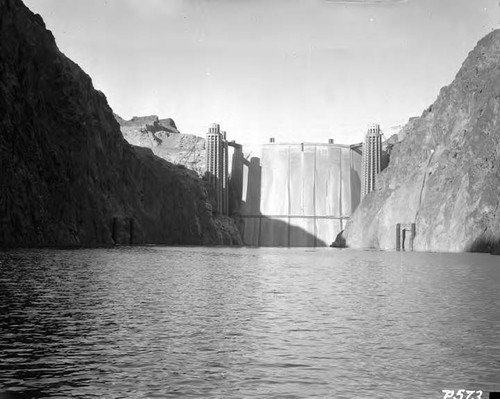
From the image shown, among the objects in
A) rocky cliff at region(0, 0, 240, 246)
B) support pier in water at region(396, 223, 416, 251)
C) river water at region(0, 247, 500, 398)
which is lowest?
river water at region(0, 247, 500, 398)

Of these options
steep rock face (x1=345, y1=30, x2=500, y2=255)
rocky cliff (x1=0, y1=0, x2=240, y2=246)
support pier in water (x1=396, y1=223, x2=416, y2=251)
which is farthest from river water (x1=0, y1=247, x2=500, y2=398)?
support pier in water (x1=396, y1=223, x2=416, y2=251)

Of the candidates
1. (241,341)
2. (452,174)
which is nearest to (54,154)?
(452,174)

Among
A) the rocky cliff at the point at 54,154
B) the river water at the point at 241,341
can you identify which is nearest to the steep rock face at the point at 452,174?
the rocky cliff at the point at 54,154

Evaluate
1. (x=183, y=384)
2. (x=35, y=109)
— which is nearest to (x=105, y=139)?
(x=35, y=109)

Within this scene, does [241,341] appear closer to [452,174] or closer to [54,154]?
[54,154]

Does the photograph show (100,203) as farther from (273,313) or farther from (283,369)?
(283,369)

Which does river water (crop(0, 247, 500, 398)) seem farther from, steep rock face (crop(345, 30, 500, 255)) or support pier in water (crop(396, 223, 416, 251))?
support pier in water (crop(396, 223, 416, 251))
